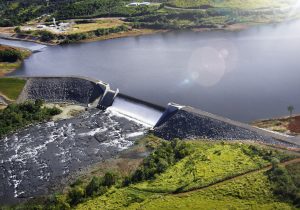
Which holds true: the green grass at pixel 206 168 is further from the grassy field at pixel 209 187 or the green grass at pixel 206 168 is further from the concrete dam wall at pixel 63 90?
the concrete dam wall at pixel 63 90

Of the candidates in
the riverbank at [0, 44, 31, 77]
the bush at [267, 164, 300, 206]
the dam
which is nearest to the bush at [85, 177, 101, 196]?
the dam

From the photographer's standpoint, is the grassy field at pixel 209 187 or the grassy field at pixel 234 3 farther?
the grassy field at pixel 234 3

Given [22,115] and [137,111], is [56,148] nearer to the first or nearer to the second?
[22,115]

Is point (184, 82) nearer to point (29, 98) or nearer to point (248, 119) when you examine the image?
point (248, 119)

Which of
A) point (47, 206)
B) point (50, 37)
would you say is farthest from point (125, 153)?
point (50, 37)

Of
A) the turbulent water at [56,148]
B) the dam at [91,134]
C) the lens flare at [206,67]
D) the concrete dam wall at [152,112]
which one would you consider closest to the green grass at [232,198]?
the dam at [91,134]

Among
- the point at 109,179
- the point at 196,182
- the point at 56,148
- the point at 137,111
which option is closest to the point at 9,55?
the point at 137,111

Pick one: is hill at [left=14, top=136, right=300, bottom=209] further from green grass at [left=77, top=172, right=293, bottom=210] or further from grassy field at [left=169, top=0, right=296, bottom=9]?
grassy field at [left=169, top=0, right=296, bottom=9]
